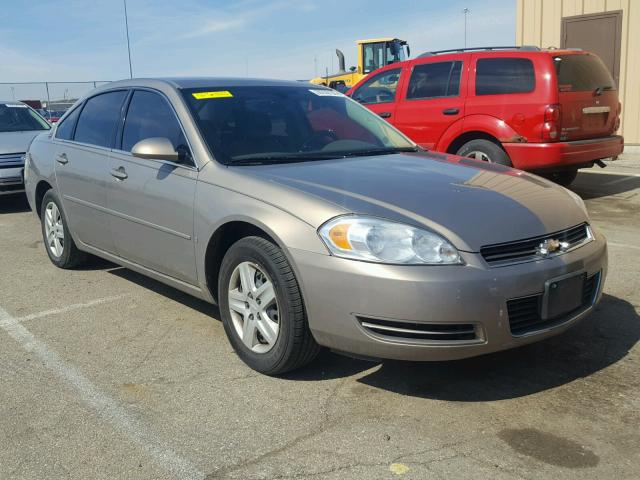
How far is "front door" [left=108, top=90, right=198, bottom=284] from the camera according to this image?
3.90m

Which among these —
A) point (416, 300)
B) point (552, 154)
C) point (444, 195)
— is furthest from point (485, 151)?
point (416, 300)

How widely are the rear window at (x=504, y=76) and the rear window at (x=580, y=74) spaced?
33cm

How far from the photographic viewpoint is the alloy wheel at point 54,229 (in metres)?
5.59

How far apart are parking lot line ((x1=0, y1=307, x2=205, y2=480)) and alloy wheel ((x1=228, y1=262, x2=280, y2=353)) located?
0.73 m

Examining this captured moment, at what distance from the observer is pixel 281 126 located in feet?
13.9

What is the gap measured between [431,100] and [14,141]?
5.66 meters

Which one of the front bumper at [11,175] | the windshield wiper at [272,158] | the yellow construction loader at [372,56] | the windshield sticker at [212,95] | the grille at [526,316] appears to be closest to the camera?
the grille at [526,316]

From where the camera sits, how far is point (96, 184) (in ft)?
15.5

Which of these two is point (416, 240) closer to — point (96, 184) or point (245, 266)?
point (245, 266)

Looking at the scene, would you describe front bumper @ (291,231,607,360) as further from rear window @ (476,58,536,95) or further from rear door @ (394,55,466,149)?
rear door @ (394,55,466,149)

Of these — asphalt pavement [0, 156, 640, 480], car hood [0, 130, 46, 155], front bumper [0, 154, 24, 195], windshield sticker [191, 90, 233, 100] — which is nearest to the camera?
asphalt pavement [0, 156, 640, 480]

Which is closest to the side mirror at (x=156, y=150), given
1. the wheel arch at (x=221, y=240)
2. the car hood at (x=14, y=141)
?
the wheel arch at (x=221, y=240)

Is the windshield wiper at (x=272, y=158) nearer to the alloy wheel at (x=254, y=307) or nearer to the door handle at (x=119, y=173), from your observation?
the alloy wheel at (x=254, y=307)

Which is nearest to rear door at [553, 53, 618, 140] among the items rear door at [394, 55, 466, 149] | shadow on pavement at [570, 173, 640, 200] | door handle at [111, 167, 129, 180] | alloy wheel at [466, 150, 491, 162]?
alloy wheel at [466, 150, 491, 162]
